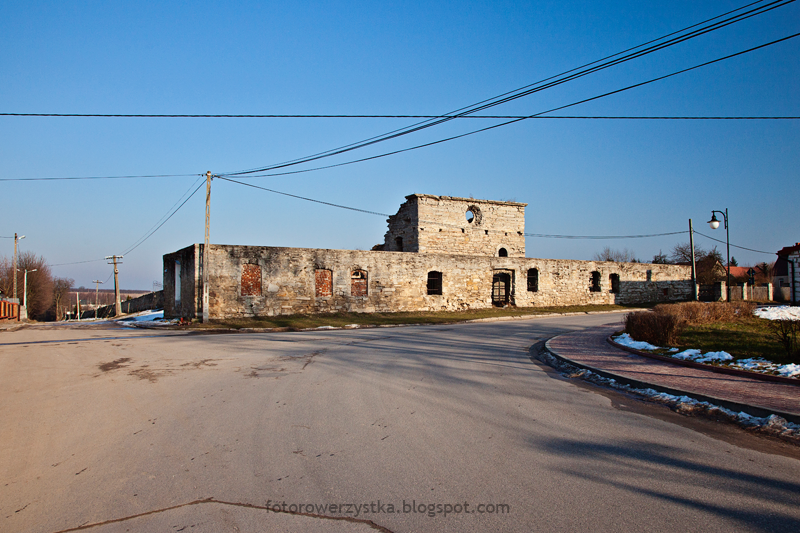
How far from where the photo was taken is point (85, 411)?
6.19 metres

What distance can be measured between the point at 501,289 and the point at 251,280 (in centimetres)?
1787

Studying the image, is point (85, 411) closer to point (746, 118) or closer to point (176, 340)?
point (176, 340)

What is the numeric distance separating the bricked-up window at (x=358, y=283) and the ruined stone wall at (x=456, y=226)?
1076cm

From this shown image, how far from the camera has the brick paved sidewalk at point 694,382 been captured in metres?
5.98

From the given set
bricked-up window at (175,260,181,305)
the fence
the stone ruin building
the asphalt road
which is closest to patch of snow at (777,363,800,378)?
the asphalt road

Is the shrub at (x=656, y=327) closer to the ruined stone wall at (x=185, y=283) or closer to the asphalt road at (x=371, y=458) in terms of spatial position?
the asphalt road at (x=371, y=458)

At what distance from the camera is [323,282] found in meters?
25.5

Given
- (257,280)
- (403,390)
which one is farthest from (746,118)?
(257,280)

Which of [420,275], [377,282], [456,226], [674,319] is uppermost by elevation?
[456,226]

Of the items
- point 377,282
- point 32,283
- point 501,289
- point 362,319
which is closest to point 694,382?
point 362,319

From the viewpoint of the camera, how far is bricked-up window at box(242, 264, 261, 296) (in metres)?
23.5

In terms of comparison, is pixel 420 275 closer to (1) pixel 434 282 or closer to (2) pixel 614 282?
(1) pixel 434 282

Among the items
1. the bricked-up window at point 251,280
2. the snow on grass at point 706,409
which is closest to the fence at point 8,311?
the bricked-up window at point 251,280

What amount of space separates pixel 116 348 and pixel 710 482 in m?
14.1
